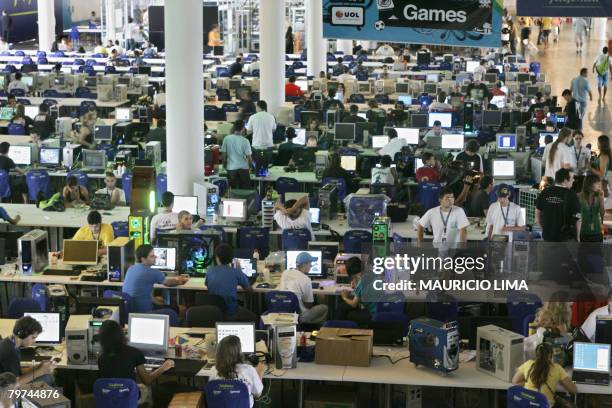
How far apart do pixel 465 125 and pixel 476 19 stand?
7418mm

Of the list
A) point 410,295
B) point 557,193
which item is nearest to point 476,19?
point 557,193

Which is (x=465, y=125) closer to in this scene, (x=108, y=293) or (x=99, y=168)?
(x=99, y=168)

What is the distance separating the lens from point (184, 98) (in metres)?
17.8

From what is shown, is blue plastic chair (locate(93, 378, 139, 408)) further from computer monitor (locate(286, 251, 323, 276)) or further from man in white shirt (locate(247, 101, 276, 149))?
man in white shirt (locate(247, 101, 276, 149))

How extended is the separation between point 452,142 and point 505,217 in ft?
20.7

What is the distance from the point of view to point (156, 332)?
38.5 ft

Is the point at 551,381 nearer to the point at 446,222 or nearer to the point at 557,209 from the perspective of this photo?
the point at 446,222

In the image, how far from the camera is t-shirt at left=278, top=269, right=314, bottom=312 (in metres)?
13.2

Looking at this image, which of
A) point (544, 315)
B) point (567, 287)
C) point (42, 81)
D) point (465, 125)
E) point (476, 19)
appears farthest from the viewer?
point (42, 81)

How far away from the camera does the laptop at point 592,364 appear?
10891 mm

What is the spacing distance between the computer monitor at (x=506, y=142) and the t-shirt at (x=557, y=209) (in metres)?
6.04

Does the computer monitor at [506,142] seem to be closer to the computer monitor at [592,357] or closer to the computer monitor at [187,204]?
the computer monitor at [187,204]

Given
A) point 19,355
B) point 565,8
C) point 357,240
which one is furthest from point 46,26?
point 19,355

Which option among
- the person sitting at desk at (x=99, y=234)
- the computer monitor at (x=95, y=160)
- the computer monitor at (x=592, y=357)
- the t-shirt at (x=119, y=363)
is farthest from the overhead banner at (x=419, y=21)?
the t-shirt at (x=119, y=363)
